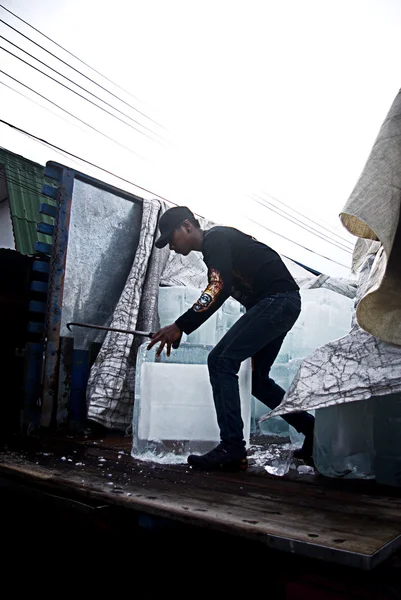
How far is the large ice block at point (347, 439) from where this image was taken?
213 centimetres

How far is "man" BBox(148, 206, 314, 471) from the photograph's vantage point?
92.8 inches

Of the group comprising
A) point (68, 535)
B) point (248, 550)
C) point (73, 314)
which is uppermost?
point (73, 314)

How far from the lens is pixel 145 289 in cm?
404

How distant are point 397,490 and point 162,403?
1209 millimetres

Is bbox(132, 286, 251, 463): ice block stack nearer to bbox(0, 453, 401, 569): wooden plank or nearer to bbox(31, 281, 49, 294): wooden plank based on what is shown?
bbox(0, 453, 401, 569): wooden plank

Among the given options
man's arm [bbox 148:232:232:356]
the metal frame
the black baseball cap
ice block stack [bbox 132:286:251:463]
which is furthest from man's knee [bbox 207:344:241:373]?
the metal frame

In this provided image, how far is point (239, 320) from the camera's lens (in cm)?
251

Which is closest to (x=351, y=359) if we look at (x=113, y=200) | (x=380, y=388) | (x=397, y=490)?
(x=380, y=388)

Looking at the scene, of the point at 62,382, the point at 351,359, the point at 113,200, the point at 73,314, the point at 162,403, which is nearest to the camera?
the point at 351,359

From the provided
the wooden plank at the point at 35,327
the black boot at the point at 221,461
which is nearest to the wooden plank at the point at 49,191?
the wooden plank at the point at 35,327

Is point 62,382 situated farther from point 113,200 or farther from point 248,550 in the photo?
point 248,550

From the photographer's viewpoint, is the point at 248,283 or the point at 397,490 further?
the point at 248,283

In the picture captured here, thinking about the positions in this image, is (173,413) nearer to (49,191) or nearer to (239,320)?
(239,320)

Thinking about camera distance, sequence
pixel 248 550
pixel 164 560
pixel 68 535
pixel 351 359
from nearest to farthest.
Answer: pixel 248 550
pixel 164 560
pixel 68 535
pixel 351 359
